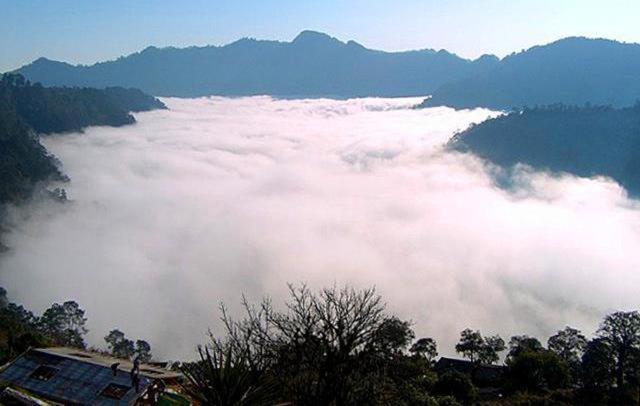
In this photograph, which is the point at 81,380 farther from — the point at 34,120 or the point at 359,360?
the point at 34,120

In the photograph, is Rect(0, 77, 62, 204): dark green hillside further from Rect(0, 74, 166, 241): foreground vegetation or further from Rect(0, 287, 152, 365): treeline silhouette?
Rect(0, 287, 152, 365): treeline silhouette

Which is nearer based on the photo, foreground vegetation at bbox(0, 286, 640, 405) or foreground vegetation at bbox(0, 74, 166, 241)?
foreground vegetation at bbox(0, 286, 640, 405)

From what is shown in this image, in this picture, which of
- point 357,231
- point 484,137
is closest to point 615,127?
point 484,137

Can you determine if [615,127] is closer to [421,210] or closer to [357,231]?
[421,210]

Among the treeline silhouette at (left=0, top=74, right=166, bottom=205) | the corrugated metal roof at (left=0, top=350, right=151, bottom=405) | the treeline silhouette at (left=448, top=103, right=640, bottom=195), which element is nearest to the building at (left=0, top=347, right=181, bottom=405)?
the corrugated metal roof at (left=0, top=350, right=151, bottom=405)

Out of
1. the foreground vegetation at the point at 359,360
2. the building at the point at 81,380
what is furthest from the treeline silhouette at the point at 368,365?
the building at the point at 81,380

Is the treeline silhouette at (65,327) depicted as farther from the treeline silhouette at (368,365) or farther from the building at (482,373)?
the treeline silhouette at (368,365)
